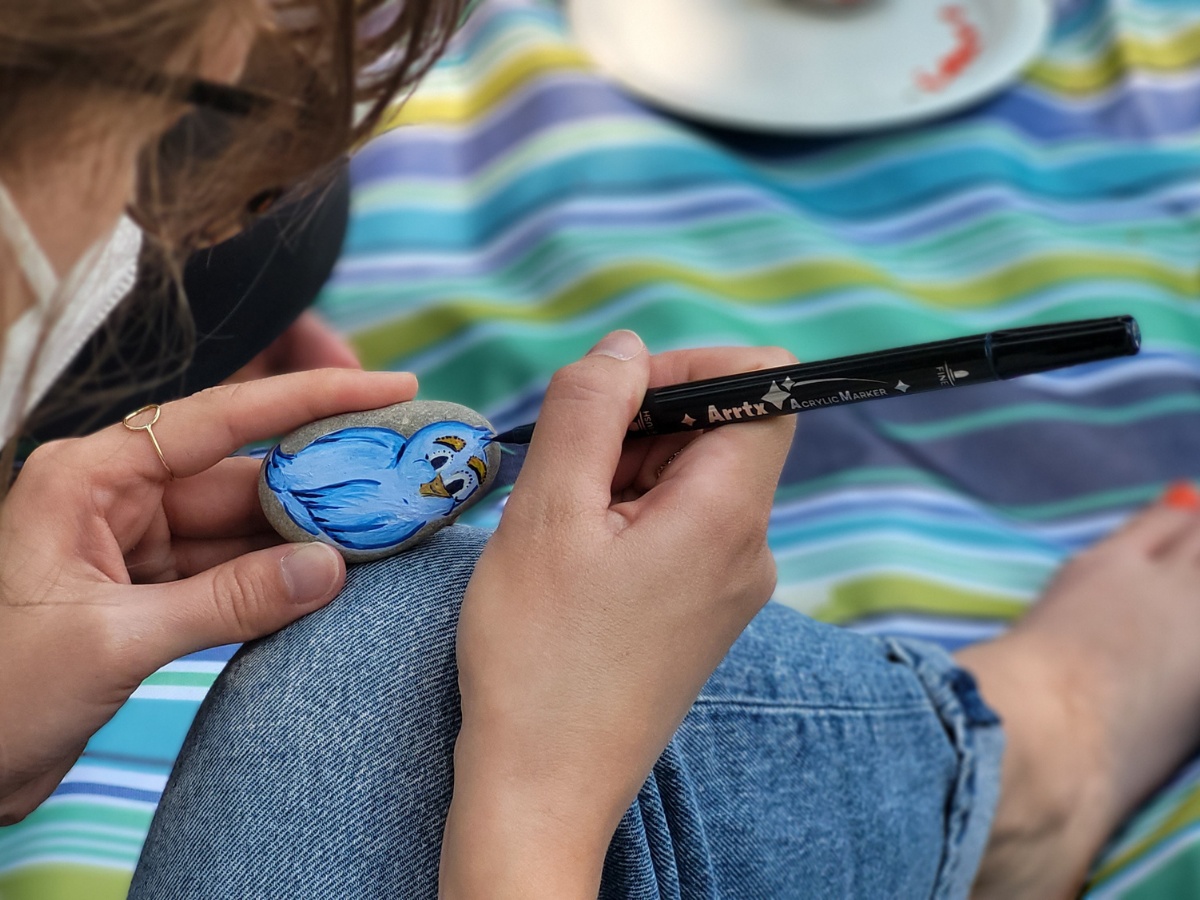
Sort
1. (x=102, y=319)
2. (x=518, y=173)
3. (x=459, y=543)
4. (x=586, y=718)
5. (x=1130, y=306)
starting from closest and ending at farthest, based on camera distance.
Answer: (x=586, y=718)
(x=459, y=543)
(x=102, y=319)
(x=1130, y=306)
(x=518, y=173)

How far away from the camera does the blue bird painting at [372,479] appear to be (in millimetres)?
629

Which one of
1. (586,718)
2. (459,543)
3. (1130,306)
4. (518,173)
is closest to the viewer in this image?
(586,718)

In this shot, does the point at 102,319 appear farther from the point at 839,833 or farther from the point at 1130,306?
the point at 1130,306

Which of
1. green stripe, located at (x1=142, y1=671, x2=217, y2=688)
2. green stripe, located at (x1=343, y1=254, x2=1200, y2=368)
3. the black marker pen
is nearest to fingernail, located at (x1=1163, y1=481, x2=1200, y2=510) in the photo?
green stripe, located at (x1=343, y1=254, x2=1200, y2=368)

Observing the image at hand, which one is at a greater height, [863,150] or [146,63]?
[146,63]

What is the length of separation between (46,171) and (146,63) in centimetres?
15

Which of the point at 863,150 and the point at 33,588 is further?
the point at 863,150

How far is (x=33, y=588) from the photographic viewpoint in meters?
0.60

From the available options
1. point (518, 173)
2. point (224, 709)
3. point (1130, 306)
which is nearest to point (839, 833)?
point (224, 709)

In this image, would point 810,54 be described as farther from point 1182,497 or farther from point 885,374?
point 885,374

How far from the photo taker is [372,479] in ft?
2.07

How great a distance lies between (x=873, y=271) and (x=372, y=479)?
735mm

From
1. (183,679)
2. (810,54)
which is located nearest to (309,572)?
(183,679)

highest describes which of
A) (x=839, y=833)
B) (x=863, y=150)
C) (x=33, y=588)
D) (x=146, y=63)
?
(x=146, y=63)
